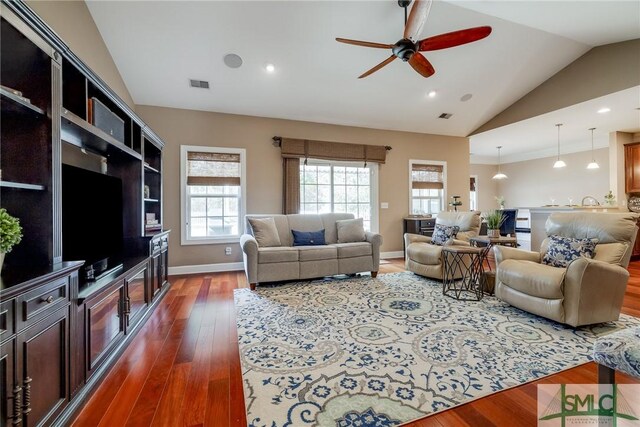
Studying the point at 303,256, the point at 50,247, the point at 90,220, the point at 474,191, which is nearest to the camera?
the point at 50,247

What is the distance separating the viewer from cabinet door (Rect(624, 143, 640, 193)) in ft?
18.2

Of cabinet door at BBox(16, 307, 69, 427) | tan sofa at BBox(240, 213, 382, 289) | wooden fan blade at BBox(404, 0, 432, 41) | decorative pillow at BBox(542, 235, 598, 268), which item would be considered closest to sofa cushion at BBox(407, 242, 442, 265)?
tan sofa at BBox(240, 213, 382, 289)

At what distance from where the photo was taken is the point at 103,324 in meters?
1.85

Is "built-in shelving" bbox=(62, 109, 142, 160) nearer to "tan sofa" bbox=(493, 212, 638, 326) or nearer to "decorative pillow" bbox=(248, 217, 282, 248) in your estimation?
"decorative pillow" bbox=(248, 217, 282, 248)

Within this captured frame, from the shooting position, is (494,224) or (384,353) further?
(494,224)

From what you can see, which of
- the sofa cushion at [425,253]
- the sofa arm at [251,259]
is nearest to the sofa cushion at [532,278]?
the sofa cushion at [425,253]

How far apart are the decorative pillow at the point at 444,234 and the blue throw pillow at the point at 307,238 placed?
174 cm

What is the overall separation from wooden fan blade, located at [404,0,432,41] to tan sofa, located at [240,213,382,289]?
2.64 metres

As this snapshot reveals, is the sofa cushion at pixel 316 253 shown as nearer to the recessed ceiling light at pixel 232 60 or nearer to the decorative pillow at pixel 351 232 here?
the decorative pillow at pixel 351 232

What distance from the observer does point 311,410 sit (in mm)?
1447

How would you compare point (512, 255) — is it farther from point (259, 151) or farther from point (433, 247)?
point (259, 151)

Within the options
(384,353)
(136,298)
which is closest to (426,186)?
(384,353)

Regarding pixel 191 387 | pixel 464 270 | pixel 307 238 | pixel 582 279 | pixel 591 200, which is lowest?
pixel 191 387

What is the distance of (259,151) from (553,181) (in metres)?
8.34
